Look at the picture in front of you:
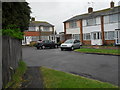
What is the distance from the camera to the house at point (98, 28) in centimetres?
2820

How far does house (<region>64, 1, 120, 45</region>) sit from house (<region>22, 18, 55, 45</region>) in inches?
507

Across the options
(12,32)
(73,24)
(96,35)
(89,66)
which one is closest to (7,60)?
(12,32)

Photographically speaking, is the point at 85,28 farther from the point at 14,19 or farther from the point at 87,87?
the point at 87,87

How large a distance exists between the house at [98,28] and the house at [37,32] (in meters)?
12.9

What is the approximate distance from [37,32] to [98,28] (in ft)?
73.4

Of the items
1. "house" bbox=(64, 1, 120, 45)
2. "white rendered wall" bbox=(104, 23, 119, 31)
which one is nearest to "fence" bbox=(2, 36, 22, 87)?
"house" bbox=(64, 1, 120, 45)

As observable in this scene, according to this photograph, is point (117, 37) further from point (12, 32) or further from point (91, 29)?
point (12, 32)

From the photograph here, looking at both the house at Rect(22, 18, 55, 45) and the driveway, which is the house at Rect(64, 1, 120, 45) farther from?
the driveway

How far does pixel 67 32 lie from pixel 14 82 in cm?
3384

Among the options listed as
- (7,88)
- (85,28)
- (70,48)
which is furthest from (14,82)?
(85,28)

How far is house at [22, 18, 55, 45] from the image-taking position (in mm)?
45375

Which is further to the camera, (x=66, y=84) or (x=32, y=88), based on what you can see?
(x=66, y=84)

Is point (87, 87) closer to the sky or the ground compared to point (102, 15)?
closer to the ground

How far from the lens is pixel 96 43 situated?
101 feet
